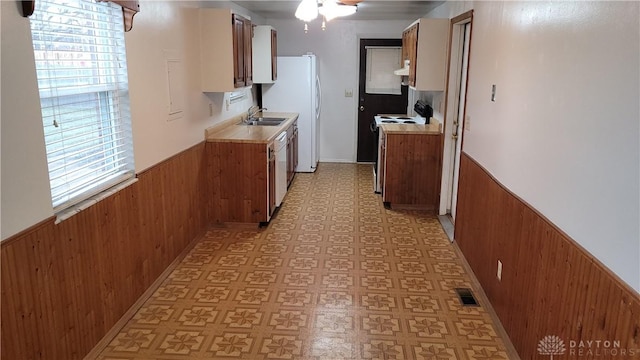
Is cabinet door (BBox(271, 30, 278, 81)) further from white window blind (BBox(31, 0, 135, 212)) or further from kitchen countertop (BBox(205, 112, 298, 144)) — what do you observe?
white window blind (BBox(31, 0, 135, 212))

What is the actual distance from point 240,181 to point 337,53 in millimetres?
3655

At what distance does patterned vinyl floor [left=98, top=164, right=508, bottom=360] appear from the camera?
2.63 metres

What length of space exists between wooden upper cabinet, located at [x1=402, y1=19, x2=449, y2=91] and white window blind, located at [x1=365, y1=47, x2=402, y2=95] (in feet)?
7.97

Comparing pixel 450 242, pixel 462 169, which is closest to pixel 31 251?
pixel 462 169

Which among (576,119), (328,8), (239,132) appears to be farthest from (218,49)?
(576,119)

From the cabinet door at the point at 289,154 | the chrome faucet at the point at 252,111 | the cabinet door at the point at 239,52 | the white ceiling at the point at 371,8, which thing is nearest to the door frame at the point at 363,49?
the white ceiling at the point at 371,8

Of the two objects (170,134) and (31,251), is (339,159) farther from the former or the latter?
(31,251)

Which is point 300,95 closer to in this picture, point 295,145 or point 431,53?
point 295,145

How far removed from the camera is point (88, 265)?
2.43 meters

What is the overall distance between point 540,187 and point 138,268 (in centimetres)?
247

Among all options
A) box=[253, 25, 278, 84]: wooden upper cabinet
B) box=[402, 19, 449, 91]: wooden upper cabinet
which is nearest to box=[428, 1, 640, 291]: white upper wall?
box=[402, 19, 449, 91]: wooden upper cabinet

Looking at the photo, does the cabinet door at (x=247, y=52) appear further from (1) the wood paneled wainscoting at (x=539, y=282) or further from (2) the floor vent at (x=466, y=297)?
(2) the floor vent at (x=466, y=297)

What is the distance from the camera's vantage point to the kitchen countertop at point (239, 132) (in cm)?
445

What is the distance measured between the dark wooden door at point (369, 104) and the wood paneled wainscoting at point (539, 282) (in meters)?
4.03
